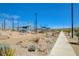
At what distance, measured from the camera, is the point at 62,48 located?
294cm

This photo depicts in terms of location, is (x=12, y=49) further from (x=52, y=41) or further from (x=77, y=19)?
(x=77, y=19)

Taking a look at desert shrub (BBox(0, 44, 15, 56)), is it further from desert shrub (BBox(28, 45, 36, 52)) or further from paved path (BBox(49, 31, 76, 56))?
paved path (BBox(49, 31, 76, 56))

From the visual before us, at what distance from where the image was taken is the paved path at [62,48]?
9.55 ft

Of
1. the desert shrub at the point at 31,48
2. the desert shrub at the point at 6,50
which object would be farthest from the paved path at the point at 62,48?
the desert shrub at the point at 6,50

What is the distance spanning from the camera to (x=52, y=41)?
9.75ft

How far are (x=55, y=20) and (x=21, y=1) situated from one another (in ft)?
1.51

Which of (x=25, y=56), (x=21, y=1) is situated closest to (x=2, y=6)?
(x=21, y=1)

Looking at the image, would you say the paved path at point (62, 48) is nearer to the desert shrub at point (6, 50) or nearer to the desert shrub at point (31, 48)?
the desert shrub at point (31, 48)

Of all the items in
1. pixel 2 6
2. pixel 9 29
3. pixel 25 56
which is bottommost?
pixel 25 56

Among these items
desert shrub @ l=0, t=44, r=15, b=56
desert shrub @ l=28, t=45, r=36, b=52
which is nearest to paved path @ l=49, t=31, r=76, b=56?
desert shrub @ l=28, t=45, r=36, b=52

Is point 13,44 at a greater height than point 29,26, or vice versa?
point 29,26

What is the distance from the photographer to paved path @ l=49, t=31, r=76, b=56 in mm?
2912

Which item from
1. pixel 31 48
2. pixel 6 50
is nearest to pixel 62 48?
pixel 31 48

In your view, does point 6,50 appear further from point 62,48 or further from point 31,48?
point 62,48
